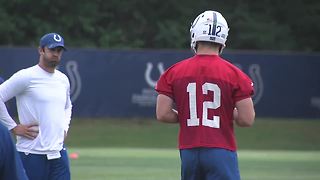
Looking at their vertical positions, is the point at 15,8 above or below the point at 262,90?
above

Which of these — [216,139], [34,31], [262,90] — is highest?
[34,31]

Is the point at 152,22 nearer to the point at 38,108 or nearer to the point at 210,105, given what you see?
the point at 38,108

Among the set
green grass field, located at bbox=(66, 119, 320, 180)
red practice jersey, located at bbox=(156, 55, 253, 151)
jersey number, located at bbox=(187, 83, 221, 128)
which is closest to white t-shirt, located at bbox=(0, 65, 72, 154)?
red practice jersey, located at bbox=(156, 55, 253, 151)

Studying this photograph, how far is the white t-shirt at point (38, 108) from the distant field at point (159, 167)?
684 cm

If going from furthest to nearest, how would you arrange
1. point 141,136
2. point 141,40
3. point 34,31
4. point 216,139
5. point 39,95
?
1. point 141,40
2. point 34,31
3. point 141,136
4. point 39,95
5. point 216,139

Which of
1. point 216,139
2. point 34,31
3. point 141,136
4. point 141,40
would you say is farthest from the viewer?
point 141,40

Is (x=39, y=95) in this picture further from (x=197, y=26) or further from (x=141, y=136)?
(x=141, y=136)

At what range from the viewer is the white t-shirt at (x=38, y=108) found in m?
8.88

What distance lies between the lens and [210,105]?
22.5 feet

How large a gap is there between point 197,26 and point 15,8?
3419 centimetres

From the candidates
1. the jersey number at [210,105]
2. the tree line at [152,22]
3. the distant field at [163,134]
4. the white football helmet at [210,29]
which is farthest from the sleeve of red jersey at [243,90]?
the tree line at [152,22]

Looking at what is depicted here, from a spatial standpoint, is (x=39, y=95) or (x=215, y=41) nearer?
(x=215, y=41)

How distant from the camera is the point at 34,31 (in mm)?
39750

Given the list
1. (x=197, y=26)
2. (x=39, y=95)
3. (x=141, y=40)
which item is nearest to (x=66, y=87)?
(x=39, y=95)
